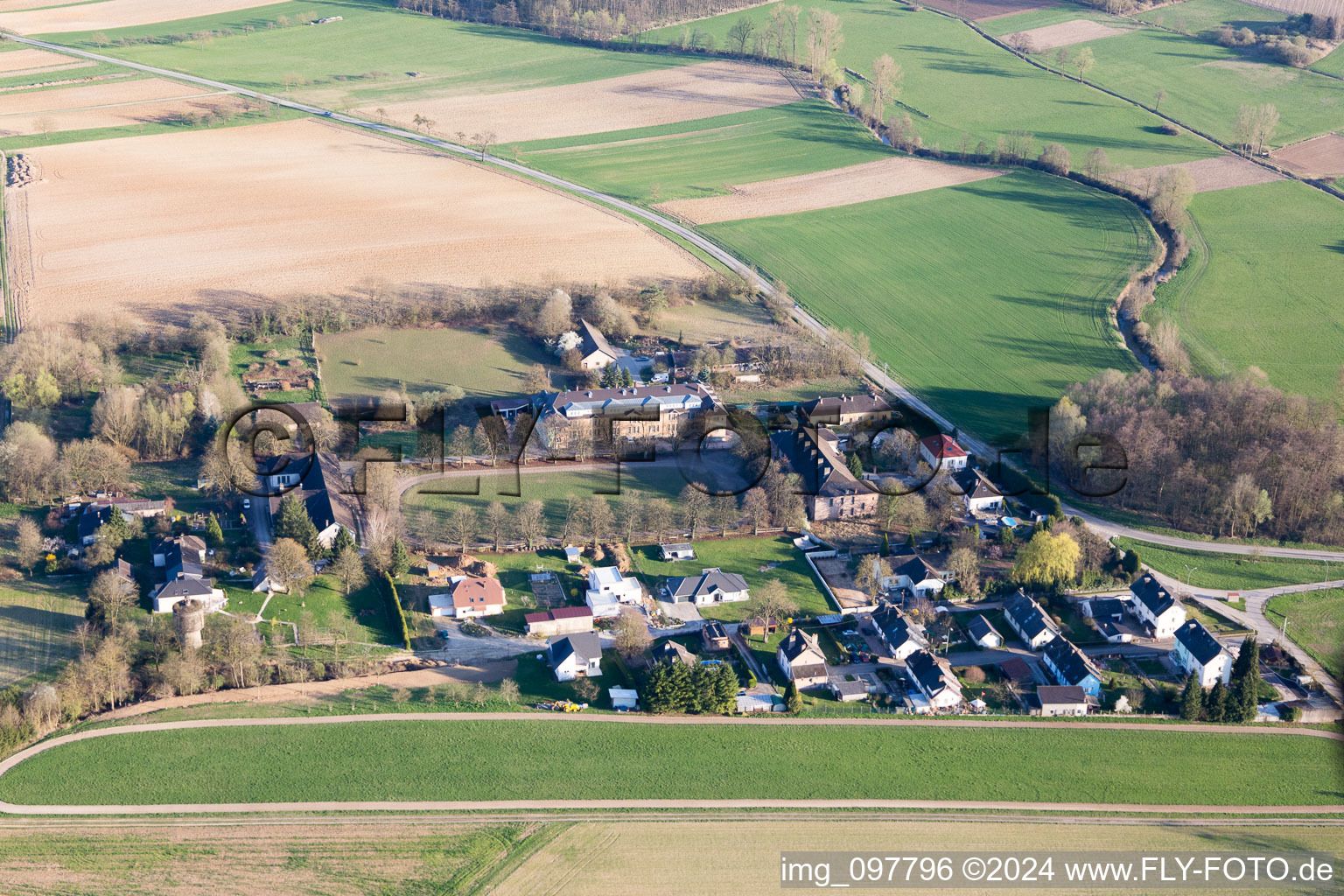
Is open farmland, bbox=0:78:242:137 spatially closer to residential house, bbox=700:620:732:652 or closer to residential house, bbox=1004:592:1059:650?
residential house, bbox=700:620:732:652

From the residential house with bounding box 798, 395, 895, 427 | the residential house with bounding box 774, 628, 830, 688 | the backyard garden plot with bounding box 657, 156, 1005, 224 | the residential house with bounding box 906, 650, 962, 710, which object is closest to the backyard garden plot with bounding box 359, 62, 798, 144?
the backyard garden plot with bounding box 657, 156, 1005, 224

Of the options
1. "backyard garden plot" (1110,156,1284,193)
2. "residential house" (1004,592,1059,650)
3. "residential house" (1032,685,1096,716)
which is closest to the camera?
"residential house" (1032,685,1096,716)

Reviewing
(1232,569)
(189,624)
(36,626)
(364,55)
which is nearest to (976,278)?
(1232,569)

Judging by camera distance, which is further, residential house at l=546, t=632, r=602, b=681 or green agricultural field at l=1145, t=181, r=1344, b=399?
green agricultural field at l=1145, t=181, r=1344, b=399

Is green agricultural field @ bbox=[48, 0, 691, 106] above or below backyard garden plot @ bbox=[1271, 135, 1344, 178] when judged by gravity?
above

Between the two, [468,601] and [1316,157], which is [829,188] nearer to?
[1316,157]
